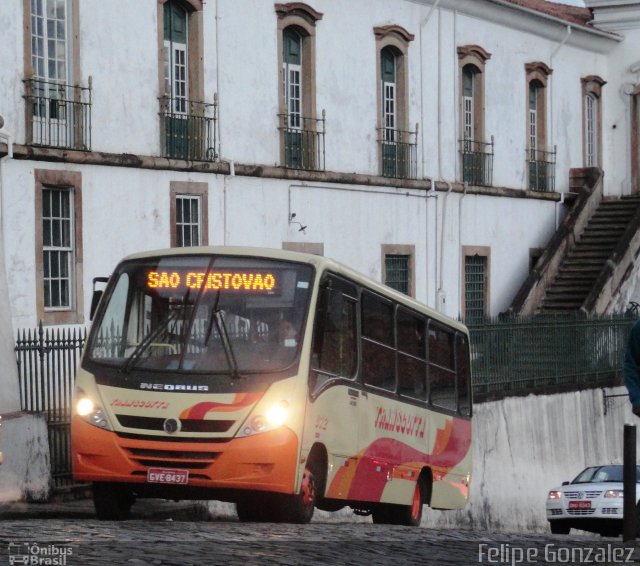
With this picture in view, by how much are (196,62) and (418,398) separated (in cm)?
1126

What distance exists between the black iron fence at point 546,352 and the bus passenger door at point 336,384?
13.8 meters

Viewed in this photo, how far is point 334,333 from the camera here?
16938 millimetres

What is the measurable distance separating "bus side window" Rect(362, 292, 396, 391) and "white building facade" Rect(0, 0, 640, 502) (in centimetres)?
394

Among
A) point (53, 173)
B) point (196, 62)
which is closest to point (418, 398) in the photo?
point (53, 173)

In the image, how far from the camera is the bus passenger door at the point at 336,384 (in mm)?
16391

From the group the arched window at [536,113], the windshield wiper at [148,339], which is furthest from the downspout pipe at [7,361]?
the arched window at [536,113]

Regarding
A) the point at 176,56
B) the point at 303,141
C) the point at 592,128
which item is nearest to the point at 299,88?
the point at 303,141

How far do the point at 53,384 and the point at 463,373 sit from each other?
573 cm

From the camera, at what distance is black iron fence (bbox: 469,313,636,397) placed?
3206 centimetres

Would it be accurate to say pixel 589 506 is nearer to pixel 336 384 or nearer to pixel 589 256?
pixel 336 384

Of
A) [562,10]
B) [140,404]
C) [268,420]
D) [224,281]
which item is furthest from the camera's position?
[562,10]

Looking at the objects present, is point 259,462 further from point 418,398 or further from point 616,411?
point 616,411

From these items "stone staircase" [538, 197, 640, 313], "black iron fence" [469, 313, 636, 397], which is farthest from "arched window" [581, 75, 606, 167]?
"black iron fence" [469, 313, 636, 397]

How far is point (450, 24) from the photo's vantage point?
3812cm
